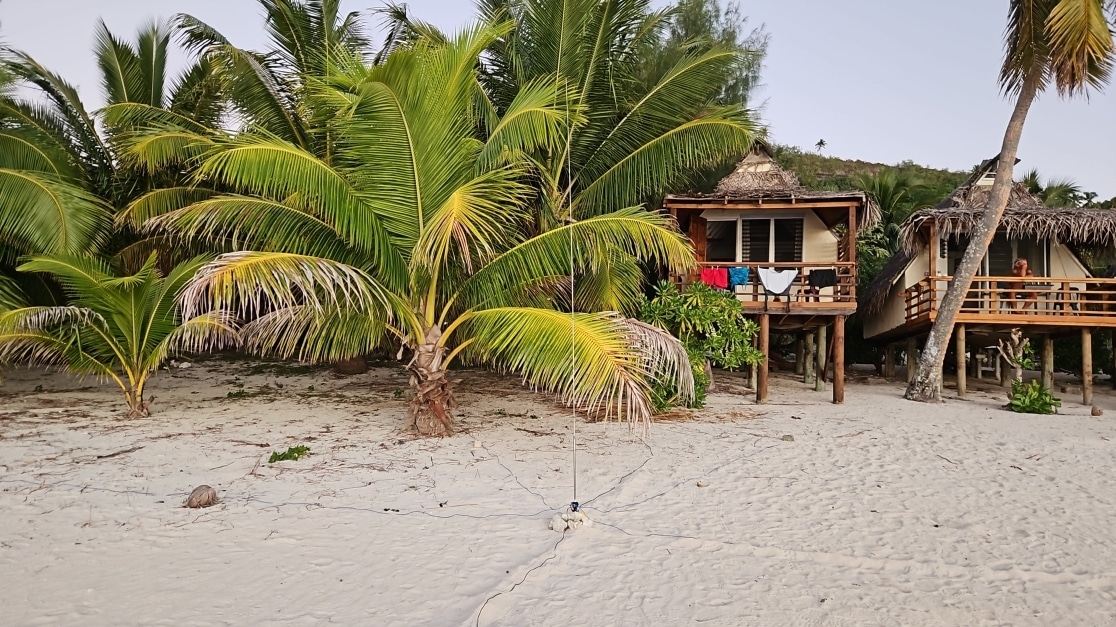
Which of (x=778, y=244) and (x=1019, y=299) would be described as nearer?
(x=1019, y=299)

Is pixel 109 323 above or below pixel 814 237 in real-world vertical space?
below

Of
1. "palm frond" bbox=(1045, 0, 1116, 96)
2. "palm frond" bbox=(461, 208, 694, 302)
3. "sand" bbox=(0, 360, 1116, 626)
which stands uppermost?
"palm frond" bbox=(1045, 0, 1116, 96)

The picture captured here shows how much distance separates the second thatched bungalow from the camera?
11.1 m

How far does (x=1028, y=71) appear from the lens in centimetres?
1021

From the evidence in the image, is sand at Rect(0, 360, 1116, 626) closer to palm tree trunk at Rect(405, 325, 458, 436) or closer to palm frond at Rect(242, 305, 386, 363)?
palm tree trunk at Rect(405, 325, 458, 436)

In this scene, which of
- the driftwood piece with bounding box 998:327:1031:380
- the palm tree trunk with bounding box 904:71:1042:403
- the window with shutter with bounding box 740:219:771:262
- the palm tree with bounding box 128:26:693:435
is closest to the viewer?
the palm tree with bounding box 128:26:693:435

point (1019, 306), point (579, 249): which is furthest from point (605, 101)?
point (1019, 306)

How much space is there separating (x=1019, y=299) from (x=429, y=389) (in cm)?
981

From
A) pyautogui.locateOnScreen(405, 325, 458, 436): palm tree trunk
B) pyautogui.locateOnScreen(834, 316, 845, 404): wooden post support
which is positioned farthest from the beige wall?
pyautogui.locateOnScreen(405, 325, 458, 436): palm tree trunk

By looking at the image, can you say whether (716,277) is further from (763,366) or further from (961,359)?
(961,359)

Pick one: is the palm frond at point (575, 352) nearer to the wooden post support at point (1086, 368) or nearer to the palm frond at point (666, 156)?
the palm frond at point (666, 156)

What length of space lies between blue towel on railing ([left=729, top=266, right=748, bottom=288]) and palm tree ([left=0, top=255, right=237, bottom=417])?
293 inches

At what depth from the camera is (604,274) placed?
8281 mm

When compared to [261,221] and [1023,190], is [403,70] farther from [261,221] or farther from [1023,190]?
[1023,190]
